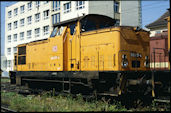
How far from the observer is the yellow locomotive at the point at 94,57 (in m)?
8.74

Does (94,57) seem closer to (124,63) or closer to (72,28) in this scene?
(124,63)

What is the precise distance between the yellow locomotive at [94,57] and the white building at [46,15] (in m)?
16.3

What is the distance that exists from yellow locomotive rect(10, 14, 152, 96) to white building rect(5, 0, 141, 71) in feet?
53.3

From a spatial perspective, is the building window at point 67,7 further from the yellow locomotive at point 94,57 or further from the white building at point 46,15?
the yellow locomotive at point 94,57

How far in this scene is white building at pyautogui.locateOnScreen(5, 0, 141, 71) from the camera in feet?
108

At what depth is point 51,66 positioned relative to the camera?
11.8m

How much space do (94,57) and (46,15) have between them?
32.7m

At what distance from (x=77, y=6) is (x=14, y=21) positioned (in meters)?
21.5

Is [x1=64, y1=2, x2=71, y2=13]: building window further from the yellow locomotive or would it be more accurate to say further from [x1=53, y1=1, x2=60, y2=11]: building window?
the yellow locomotive

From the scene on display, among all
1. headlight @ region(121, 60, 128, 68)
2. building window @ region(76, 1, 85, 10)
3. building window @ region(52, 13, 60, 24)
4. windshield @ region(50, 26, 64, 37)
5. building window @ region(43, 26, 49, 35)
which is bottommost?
headlight @ region(121, 60, 128, 68)

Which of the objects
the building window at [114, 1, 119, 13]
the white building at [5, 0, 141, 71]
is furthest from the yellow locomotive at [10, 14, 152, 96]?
the building window at [114, 1, 119, 13]

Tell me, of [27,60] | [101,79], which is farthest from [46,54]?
[101,79]

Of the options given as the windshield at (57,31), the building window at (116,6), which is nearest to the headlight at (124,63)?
the windshield at (57,31)

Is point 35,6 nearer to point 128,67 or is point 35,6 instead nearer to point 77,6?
point 77,6
